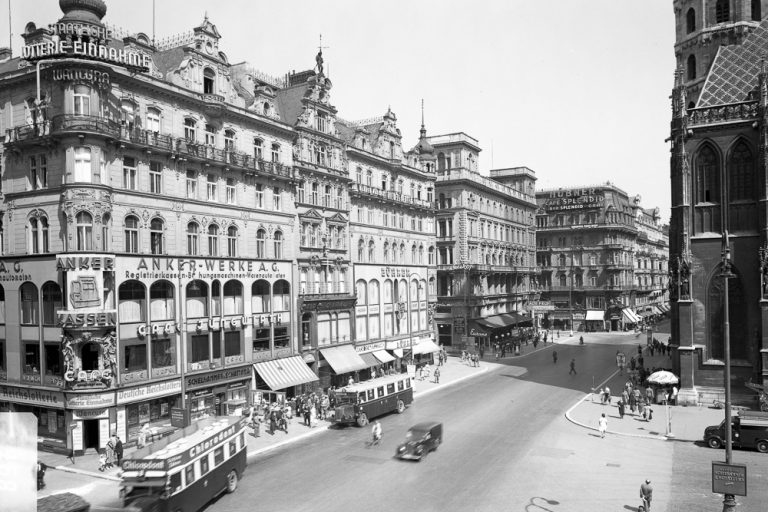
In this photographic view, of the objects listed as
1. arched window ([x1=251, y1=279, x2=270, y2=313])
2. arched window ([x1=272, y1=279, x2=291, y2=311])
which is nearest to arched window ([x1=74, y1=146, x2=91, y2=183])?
arched window ([x1=251, y1=279, x2=270, y2=313])

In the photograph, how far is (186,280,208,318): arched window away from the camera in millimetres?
39500

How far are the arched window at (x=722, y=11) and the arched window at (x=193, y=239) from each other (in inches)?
1792

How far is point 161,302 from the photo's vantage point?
3766 cm

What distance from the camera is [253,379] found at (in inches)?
1711

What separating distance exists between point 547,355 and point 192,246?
165 ft

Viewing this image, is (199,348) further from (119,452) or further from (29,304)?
(29,304)

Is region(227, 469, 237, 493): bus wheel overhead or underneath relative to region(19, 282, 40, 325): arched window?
underneath

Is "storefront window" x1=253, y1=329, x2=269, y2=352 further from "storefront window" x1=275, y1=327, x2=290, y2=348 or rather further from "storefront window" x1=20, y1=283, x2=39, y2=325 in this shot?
"storefront window" x1=20, y1=283, x2=39, y2=325

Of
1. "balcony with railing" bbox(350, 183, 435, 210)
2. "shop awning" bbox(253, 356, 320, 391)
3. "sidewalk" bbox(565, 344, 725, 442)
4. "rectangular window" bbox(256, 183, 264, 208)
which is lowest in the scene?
"sidewalk" bbox(565, 344, 725, 442)

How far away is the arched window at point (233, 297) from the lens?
42.2 metres

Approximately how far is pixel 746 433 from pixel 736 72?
28.7 m

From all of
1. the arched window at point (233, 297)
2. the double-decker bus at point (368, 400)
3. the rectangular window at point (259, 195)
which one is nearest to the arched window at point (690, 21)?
the double-decker bus at point (368, 400)

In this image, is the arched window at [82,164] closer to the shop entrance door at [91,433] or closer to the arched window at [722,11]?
the shop entrance door at [91,433]

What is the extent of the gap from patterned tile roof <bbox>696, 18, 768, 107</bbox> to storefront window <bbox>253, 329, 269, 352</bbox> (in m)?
37.7
